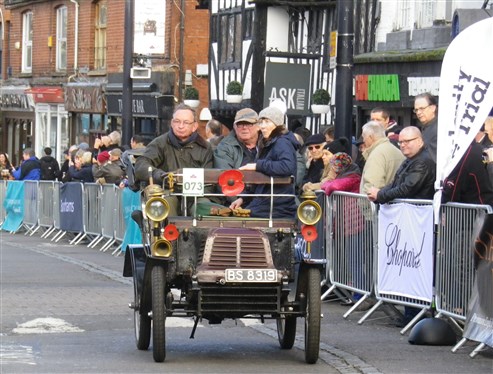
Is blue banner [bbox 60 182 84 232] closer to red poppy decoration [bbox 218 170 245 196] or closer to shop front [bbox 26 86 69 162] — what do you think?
red poppy decoration [bbox 218 170 245 196]

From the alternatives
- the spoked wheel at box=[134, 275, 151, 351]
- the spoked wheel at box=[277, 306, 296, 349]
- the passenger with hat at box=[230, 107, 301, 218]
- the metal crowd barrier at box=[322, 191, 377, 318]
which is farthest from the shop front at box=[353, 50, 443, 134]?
the spoked wheel at box=[134, 275, 151, 351]

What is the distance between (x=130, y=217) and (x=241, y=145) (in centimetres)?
1004

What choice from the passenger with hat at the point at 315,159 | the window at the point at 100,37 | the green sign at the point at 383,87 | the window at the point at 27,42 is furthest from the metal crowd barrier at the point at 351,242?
the window at the point at 27,42

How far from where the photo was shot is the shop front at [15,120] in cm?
4881

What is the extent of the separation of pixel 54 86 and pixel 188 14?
8.99m

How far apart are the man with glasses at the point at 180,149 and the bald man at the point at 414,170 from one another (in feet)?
6.48

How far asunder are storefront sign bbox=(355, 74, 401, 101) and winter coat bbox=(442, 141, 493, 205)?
12.5 metres

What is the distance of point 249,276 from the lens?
10023mm

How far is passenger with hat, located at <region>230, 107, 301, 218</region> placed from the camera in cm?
1075

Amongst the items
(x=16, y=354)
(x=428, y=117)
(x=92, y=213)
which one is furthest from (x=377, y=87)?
(x=16, y=354)

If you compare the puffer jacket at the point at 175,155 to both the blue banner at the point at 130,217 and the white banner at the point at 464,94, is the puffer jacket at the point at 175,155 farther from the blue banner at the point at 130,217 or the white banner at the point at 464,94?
the blue banner at the point at 130,217

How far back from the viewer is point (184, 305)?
10258 millimetres

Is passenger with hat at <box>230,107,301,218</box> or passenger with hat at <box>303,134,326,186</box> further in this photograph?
passenger with hat at <box>303,134,326,186</box>

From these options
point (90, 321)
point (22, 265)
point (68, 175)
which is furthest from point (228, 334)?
point (68, 175)
